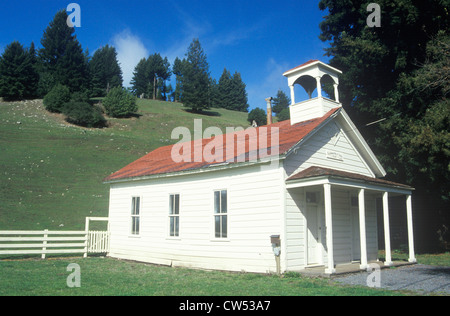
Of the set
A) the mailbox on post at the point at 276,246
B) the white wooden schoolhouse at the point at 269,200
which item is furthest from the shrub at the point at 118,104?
the mailbox on post at the point at 276,246

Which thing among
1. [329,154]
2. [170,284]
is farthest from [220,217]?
[329,154]

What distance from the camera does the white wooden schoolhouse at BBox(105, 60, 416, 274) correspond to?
11.6 m

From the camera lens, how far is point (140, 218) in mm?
16219

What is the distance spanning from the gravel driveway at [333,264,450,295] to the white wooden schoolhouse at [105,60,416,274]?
774 mm

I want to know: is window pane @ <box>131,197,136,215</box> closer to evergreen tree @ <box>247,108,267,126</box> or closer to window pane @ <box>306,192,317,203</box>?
window pane @ <box>306,192,317,203</box>

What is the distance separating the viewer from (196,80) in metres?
83.1

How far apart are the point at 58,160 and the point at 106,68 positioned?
74.7 m

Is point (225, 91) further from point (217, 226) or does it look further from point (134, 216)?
point (217, 226)

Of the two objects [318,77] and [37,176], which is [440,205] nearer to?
[318,77]

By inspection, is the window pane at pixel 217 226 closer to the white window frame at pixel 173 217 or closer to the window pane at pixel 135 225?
the white window frame at pixel 173 217

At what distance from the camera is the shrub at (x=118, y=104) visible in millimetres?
61812

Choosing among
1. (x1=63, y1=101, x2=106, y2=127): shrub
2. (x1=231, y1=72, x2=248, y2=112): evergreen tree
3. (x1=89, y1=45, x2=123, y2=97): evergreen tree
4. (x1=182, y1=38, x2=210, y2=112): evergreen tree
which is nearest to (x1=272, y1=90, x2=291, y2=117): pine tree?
(x1=231, y1=72, x2=248, y2=112): evergreen tree
